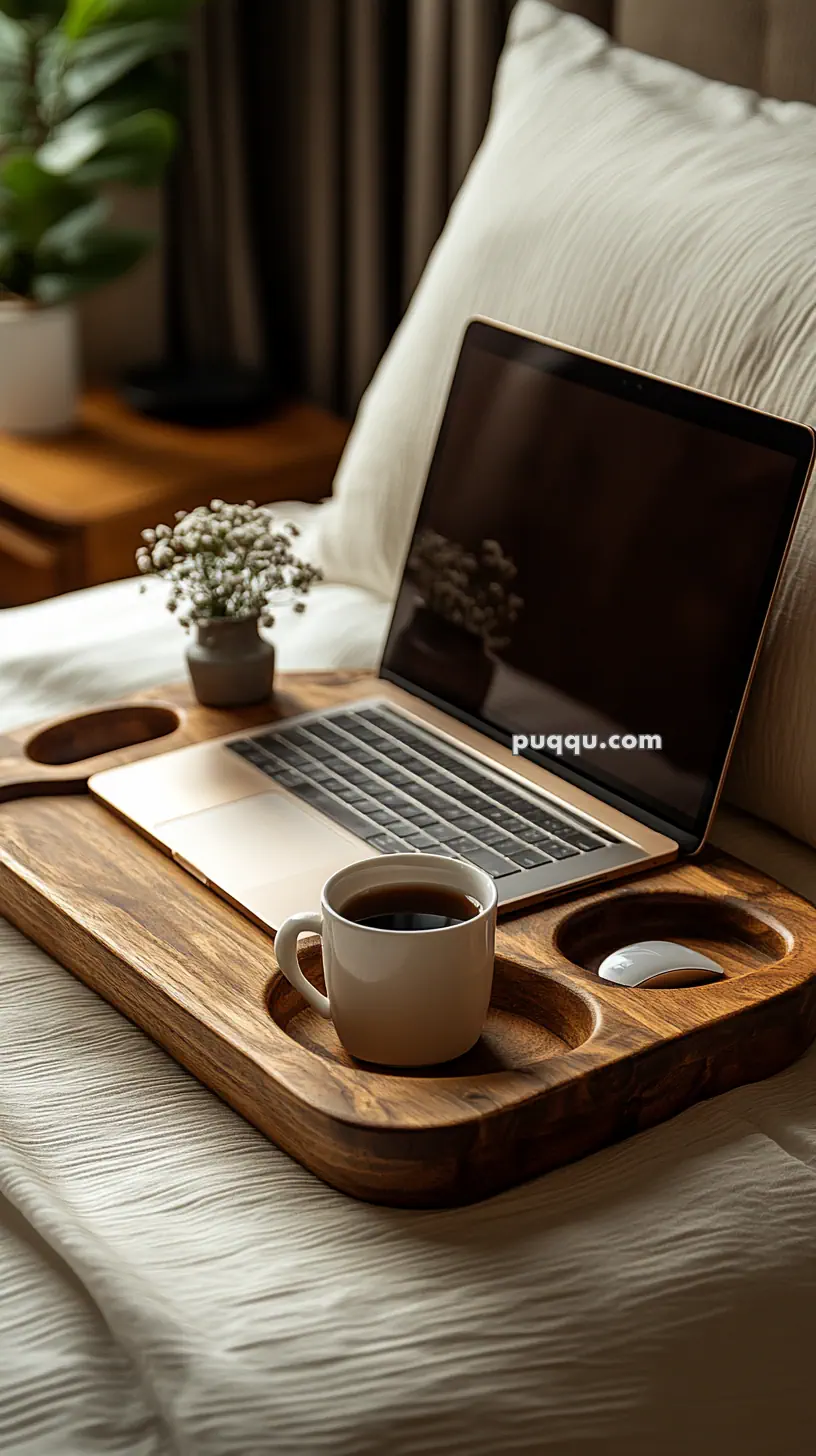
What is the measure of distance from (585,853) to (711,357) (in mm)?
312

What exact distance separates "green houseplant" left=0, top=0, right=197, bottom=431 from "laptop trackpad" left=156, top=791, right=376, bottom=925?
1.16m

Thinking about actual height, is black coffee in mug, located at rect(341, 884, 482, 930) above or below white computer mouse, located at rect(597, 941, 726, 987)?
above

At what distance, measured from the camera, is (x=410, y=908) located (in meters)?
0.71

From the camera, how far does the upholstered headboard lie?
1.19 m

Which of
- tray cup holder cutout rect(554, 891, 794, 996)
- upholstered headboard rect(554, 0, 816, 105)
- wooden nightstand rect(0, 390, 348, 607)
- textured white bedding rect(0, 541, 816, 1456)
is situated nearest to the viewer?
textured white bedding rect(0, 541, 816, 1456)

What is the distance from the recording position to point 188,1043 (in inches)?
28.3

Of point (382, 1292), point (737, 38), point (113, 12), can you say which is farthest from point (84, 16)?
point (382, 1292)

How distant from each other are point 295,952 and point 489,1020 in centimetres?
11

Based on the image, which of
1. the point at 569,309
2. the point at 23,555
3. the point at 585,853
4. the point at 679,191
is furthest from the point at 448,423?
the point at 23,555

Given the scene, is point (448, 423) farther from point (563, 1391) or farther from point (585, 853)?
point (563, 1391)

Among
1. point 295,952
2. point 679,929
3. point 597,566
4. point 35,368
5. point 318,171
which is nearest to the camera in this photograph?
point 295,952

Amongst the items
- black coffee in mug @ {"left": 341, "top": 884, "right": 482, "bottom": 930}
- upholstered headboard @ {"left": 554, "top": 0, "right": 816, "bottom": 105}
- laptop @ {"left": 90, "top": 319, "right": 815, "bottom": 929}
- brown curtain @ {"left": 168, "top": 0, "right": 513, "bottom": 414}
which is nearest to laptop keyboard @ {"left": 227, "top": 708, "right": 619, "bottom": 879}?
laptop @ {"left": 90, "top": 319, "right": 815, "bottom": 929}

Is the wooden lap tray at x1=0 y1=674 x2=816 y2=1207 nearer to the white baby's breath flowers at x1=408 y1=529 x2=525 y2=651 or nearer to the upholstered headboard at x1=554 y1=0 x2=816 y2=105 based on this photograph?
the white baby's breath flowers at x1=408 y1=529 x2=525 y2=651

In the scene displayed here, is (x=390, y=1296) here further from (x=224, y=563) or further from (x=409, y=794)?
(x=224, y=563)
